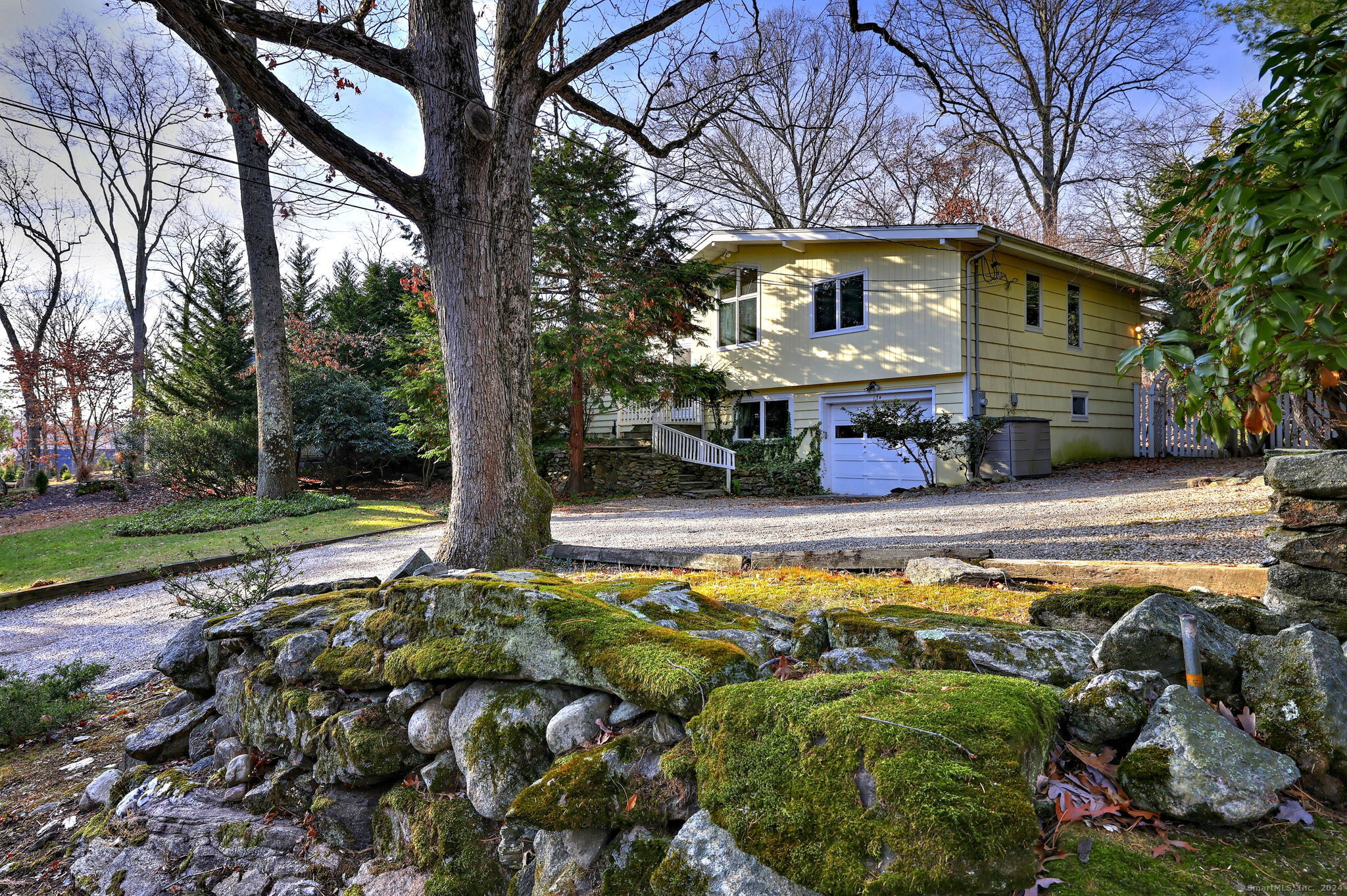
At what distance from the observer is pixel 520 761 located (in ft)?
8.18

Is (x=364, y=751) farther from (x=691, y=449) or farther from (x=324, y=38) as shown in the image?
(x=691, y=449)

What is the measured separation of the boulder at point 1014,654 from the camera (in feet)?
7.43

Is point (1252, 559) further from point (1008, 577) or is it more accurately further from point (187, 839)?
point (187, 839)

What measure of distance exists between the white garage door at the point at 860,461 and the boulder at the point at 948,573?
9.83m

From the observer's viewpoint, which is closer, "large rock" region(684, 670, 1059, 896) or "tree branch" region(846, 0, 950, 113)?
"large rock" region(684, 670, 1059, 896)

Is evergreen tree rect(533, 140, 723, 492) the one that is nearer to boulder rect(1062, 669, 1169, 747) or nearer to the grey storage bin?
the grey storage bin

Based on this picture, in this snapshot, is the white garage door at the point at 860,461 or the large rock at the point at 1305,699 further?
the white garage door at the point at 860,461

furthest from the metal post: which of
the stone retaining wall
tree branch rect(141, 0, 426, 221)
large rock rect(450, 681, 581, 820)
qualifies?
tree branch rect(141, 0, 426, 221)

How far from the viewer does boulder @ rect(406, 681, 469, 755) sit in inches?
110

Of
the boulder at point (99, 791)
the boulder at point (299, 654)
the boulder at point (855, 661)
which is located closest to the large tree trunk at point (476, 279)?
the boulder at point (299, 654)

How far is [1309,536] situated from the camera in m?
3.09

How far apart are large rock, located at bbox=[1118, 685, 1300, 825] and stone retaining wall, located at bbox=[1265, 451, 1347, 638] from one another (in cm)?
168

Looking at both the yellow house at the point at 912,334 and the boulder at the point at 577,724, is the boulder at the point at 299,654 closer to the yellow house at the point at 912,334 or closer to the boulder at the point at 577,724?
the boulder at the point at 577,724

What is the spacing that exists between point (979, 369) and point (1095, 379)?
16.5 feet
